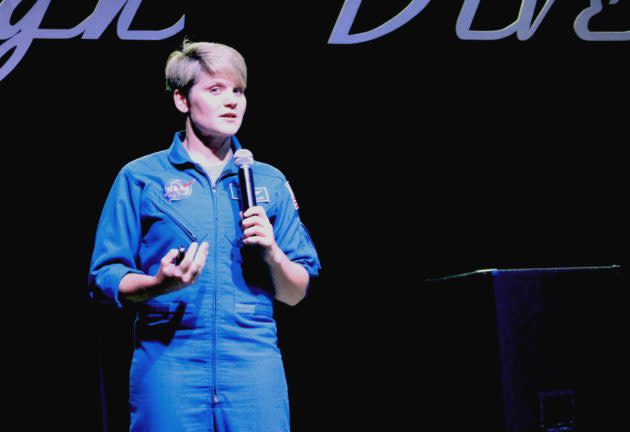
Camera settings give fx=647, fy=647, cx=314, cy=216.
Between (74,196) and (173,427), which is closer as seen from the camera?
(173,427)

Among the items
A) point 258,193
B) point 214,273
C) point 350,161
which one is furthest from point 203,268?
point 350,161

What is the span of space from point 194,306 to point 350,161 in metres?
1.23

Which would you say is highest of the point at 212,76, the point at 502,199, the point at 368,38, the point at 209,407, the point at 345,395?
the point at 368,38

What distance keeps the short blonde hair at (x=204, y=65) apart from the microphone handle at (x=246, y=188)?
324mm

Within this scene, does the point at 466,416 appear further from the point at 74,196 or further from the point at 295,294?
the point at 74,196

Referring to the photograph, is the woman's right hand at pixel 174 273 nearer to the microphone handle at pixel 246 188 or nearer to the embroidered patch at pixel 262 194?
the microphone handle at pixel 246 188

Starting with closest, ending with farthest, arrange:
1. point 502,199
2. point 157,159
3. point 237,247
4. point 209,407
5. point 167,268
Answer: point 167,268, point 209,407, point 237,247, point 157,159, point 502,199

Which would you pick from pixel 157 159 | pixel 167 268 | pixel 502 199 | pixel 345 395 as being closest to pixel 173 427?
pixel 167 268

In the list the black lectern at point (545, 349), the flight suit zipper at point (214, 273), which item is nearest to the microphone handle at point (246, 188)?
the flight suit zipper at point (214, 273)

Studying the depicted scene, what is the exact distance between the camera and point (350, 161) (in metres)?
2.53

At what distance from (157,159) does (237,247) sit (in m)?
0.34

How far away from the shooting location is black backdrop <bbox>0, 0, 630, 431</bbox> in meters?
2.33

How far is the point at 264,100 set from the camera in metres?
2.48

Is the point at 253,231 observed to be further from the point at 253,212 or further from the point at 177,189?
the point at 177,189
